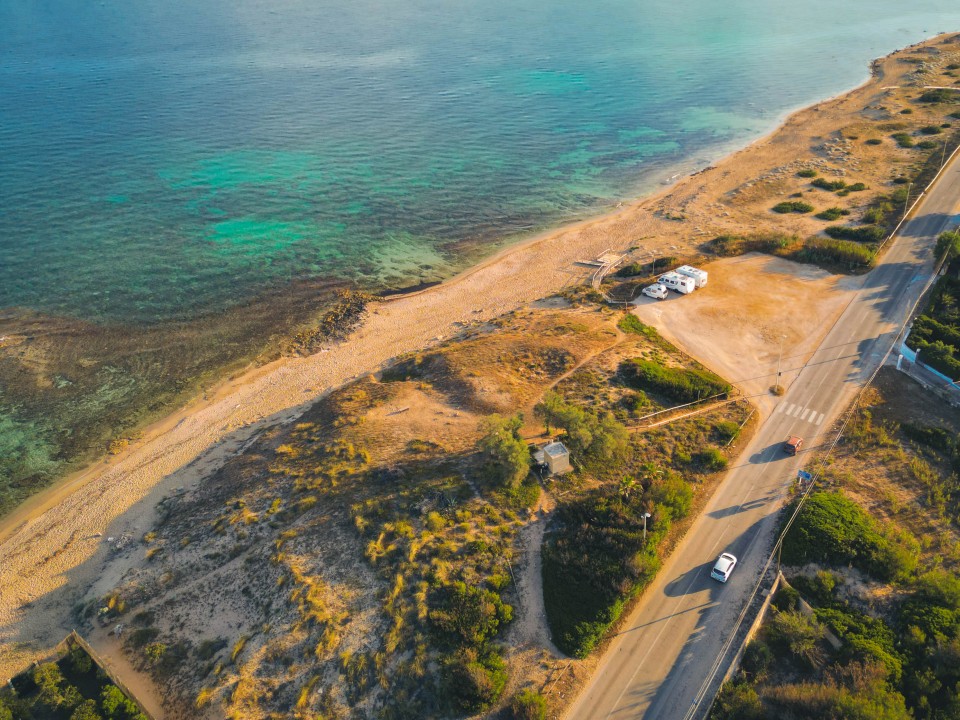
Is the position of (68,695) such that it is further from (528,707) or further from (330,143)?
(330,143)

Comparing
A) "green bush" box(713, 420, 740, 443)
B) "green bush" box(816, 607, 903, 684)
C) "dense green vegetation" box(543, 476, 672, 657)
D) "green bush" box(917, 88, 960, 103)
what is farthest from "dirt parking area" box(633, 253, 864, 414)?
"green bush" box(917, 88, 960, 103)

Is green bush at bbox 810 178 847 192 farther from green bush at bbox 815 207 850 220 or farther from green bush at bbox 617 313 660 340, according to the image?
green bush at bbox 617 313 660 340

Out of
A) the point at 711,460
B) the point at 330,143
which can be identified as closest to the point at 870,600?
the point at 711,460

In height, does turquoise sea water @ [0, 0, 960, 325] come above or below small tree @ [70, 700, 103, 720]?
above

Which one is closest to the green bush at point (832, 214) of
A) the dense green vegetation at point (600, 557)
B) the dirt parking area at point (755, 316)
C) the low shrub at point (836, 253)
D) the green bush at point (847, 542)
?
the low shrub at point (836, 253)

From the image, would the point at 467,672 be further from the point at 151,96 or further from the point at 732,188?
the point at 151,96

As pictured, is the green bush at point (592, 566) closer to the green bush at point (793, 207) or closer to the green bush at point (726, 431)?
the green bush at point (726, 431)
